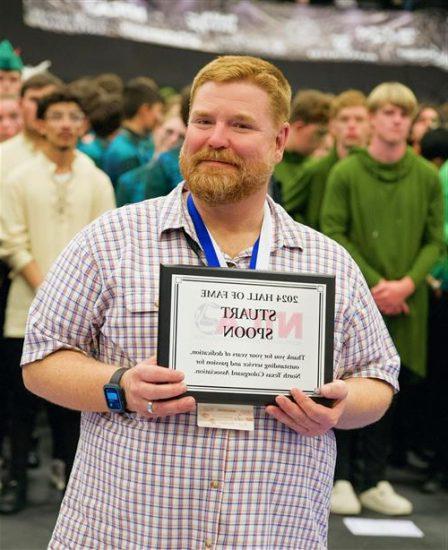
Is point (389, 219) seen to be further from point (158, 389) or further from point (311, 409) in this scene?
point (158, 389)

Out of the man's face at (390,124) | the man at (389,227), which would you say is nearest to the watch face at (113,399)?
the man at (389,227)

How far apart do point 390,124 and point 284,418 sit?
11.7 ft

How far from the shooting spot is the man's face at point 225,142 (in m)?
2.36

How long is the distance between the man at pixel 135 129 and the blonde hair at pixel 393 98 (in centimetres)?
143

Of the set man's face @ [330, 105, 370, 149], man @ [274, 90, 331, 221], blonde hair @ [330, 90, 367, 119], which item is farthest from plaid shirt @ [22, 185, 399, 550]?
blonde hair @ [330, 90, 367, 119]

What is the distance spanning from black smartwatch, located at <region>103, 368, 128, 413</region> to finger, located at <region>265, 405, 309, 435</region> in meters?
0.29

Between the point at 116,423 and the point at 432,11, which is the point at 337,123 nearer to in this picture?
the point at 116,423

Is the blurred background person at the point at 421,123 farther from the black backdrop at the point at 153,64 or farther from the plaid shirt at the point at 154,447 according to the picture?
the plaid shirt at the point at 154,447

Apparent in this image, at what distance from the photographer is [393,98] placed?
5.61 meters

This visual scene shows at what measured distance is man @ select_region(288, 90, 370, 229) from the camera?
5.98 meters

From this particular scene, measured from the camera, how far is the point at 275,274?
7.27ft

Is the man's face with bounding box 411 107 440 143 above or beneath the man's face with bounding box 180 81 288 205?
above

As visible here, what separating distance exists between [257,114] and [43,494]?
3.62 meters

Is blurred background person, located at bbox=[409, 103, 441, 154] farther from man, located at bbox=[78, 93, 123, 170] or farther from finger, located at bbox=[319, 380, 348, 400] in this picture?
finger, located at bbox=[319, 380, 348, 400]
